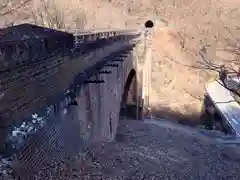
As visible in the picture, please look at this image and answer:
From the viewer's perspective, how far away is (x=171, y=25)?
5000cm

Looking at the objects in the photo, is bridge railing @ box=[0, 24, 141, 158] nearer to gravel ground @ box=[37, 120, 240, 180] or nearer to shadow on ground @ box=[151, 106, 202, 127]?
gravel ground @ box=[37, 120, 240, 180]

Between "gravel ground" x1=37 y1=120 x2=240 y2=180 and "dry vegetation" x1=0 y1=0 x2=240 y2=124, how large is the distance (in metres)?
9.14

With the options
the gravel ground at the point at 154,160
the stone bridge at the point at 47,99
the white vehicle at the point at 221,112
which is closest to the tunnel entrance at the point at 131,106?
the gravel ground at the point at 154,160

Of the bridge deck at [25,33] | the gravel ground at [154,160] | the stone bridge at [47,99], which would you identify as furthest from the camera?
the gravel ground at [154,160]

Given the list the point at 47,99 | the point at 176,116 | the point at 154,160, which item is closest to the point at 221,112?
the point at 176,116

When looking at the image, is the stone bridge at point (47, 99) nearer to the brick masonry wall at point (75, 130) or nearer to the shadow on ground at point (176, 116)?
the brick masonry wall at point (75, 130)

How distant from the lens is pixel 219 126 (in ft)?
98.4

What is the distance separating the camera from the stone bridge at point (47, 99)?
5.06m

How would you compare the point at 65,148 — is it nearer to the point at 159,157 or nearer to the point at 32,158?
the point at 32,158

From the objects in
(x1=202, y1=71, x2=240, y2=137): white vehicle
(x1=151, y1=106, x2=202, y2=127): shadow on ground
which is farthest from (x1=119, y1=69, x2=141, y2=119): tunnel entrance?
(x1=202, y1=71, x2=240, y2=137): white vehicle

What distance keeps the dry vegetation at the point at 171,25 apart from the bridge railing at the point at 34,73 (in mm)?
18464

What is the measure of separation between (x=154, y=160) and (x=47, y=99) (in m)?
6.63

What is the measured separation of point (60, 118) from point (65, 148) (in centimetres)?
56

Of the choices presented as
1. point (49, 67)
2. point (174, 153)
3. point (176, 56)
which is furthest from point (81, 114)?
point (176, 56)
